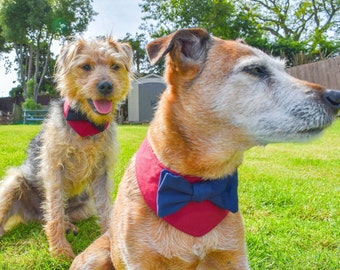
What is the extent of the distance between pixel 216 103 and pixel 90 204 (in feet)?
8.20

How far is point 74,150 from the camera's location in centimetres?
373

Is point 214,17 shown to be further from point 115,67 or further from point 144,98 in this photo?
point 115,67

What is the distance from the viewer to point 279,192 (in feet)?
16.0

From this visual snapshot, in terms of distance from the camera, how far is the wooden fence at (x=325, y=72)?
1630 centimetres

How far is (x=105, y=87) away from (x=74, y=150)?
0.66 meters

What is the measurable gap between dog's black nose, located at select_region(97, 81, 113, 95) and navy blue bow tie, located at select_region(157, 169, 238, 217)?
1742 mm

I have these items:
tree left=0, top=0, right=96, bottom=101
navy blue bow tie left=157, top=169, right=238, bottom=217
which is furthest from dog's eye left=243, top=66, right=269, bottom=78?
tree left=0, top=0, right=96, bottom=101

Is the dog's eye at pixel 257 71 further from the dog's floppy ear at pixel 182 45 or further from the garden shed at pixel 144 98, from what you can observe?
the garden shed at pixel 144 98

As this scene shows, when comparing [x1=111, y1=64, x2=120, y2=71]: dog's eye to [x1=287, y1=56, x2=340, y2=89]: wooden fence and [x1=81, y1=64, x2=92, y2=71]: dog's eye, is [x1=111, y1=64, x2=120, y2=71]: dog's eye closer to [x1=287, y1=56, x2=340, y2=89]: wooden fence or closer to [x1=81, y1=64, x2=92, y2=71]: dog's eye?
[x1=81, y1=64, x2=92, y2=71]: dog's eye

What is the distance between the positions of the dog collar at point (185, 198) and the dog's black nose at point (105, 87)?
1.61m

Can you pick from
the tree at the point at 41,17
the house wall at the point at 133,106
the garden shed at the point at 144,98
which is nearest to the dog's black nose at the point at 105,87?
the garden shed at the point at 144,98

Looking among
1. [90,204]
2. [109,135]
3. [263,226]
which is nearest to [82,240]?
[90,204]

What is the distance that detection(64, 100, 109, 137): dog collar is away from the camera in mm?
3717

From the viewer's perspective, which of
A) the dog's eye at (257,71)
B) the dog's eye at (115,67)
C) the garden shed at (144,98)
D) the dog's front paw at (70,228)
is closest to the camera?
the dog's eye at (257,71)
